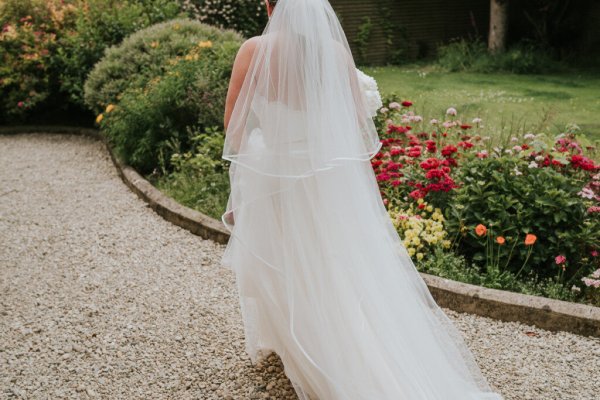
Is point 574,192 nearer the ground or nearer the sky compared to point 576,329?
nearer the sky

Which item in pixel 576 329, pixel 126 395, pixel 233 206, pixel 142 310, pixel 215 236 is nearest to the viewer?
pixel 233 206

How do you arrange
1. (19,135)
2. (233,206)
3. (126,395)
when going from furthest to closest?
(19,135)
(126,395)
(233,206)

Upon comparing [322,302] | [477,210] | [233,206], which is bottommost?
[477,210]

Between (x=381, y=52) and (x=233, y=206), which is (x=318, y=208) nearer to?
(x=233, y=206)

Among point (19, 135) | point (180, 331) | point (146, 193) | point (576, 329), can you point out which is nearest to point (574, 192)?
point (576, 329)

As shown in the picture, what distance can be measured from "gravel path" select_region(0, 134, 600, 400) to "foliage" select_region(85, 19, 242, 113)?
2.45 m

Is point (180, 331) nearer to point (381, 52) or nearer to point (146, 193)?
point (146, 193)

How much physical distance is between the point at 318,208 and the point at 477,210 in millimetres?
1918

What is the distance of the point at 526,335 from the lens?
11.6ft

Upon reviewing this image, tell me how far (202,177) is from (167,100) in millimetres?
1203

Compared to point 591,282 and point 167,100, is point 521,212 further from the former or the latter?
point 167,100

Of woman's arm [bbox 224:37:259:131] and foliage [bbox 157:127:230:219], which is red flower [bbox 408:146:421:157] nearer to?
foliage [bbox 157:127:230:219]

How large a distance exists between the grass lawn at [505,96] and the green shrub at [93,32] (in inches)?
163

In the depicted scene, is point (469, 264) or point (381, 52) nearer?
point (469, 264)
